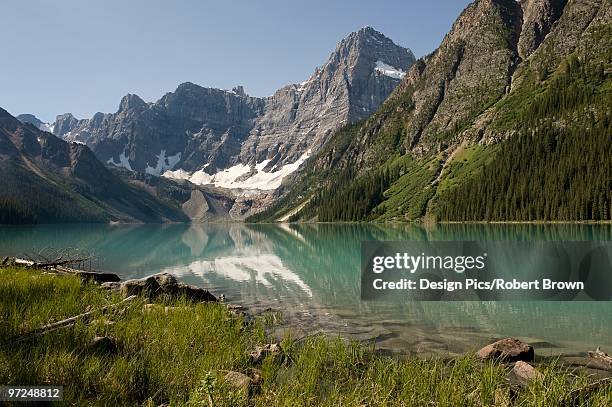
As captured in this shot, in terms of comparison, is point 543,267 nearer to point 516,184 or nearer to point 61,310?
point 61,310

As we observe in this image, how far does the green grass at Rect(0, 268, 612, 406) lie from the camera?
7.59 m

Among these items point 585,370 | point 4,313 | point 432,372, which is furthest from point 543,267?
point 4,313

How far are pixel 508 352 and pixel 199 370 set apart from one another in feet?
32.4

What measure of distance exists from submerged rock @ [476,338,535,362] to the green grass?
1.76 metres

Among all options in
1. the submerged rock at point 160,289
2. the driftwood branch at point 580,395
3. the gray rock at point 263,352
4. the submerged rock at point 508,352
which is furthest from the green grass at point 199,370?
the submerged rock at point 160,289

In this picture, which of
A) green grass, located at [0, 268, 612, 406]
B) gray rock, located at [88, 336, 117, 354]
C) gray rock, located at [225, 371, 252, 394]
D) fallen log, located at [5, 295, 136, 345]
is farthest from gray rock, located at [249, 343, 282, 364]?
fallen log, located at [5, 295, 136, 345]

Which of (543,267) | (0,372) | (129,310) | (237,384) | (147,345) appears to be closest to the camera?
(0,372)

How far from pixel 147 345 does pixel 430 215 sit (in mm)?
197229

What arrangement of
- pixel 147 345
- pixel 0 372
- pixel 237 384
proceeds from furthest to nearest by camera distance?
pixel 147 345, pixel 237 384, pixel 0 372

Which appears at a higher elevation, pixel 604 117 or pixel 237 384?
pixel 604 117

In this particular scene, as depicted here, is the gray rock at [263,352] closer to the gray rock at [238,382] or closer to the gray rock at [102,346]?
the gray rock at [238,382]

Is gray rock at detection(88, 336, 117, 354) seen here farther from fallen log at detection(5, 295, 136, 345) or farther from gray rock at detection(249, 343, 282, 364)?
gray rock at detection(249, 343, 282, 364)

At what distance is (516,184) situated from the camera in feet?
532

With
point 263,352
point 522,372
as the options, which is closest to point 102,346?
point 263,352
